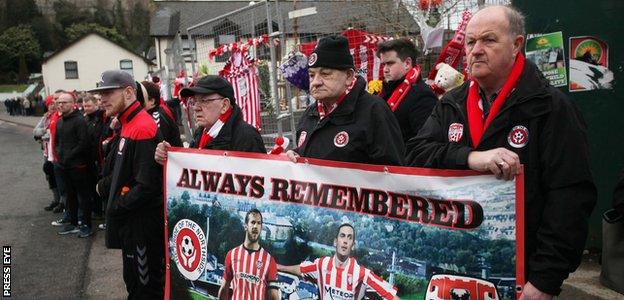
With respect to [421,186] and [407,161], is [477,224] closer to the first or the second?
[421,186]

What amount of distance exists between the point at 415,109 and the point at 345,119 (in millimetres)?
1637

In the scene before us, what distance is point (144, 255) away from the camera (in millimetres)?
4441

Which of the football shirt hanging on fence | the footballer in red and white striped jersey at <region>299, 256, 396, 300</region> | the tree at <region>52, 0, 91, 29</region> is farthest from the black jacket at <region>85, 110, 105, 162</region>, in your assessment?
the tree at <region>52, 0, 91, 29</region>

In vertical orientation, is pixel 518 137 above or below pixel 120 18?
below

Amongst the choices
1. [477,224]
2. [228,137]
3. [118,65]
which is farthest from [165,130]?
[118,65]

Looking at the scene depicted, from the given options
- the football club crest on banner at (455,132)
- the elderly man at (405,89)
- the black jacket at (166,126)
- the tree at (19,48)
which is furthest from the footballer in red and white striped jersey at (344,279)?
the tree at (19,48)

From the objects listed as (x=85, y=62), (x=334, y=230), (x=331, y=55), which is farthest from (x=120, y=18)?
(x=334, y=230)

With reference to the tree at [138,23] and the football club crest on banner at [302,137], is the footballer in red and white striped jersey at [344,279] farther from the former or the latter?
the tree at [138,23]

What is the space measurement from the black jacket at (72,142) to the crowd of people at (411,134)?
2.73m

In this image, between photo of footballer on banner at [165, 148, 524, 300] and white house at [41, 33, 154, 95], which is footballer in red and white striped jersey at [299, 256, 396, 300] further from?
white house at [41, 33, 154, 95]

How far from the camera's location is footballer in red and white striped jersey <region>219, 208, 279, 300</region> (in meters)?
3.29

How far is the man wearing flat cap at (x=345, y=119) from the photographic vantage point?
3.31 m

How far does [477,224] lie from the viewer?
2.48 metres

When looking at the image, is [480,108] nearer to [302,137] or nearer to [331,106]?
[331,106]
